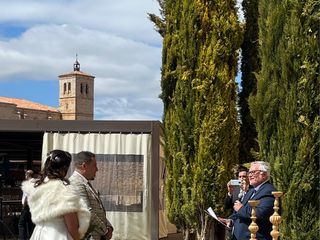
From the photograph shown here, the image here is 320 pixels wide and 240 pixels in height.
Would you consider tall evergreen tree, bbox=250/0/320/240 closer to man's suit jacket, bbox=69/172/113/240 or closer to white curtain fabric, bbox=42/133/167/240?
man's suit jacket, bbox=69/172/113/240

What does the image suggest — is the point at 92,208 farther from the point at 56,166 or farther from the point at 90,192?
the point at 56,166

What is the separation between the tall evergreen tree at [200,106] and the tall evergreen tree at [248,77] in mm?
1053

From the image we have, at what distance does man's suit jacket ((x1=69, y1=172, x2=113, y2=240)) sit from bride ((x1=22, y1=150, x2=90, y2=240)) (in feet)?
1.39

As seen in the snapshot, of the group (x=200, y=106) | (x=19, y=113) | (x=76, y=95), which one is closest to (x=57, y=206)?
(x=200, y=106)

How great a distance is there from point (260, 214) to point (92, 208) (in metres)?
1.45

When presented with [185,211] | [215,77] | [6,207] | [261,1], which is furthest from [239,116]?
[6,207]

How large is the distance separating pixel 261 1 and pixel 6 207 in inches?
362

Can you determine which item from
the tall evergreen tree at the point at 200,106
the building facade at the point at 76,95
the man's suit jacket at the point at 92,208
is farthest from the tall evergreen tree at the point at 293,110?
the building facade at the point at 76,95

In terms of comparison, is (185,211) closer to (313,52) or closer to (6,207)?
(313,52)

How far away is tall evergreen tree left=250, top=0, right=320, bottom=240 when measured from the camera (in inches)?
274

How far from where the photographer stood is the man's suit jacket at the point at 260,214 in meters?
5.13

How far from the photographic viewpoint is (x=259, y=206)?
5.12 metres

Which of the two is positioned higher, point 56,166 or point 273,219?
point 56,166

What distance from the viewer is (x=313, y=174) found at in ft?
22.8
